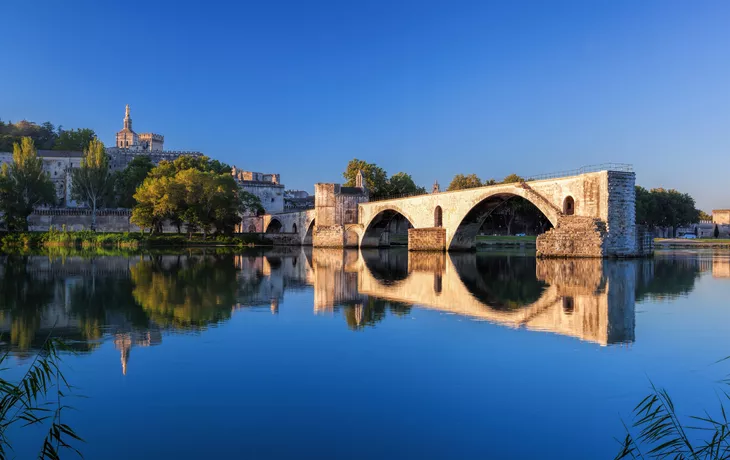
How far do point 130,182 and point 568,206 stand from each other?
61.8 meters

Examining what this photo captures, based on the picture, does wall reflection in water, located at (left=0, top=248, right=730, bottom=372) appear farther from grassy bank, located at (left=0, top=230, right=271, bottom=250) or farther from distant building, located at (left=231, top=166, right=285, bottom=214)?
distant building, located at (left=231, top=166, right=285, bottom=214)

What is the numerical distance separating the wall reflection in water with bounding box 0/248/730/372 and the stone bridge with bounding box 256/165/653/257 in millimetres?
4832

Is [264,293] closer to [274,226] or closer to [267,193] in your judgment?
[274,226]

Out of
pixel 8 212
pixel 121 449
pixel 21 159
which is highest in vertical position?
pixel 21 159

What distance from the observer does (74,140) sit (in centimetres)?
11788

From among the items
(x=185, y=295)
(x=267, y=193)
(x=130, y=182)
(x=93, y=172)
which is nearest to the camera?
(x=185, y=295)

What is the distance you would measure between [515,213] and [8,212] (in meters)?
50.9

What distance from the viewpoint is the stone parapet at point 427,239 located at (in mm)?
45062

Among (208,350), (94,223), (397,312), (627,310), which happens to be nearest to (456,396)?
(208,350)

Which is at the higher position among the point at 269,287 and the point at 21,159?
the point at 21,159

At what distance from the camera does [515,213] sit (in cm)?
6769

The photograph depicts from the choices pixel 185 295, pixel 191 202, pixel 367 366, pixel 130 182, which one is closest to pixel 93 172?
pixel 191 202

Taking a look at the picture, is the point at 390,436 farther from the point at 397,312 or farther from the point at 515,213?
the point at 515,213

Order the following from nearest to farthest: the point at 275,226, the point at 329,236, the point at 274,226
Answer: the point at 329,236 < the point at 275,226 < the point at 274,226
